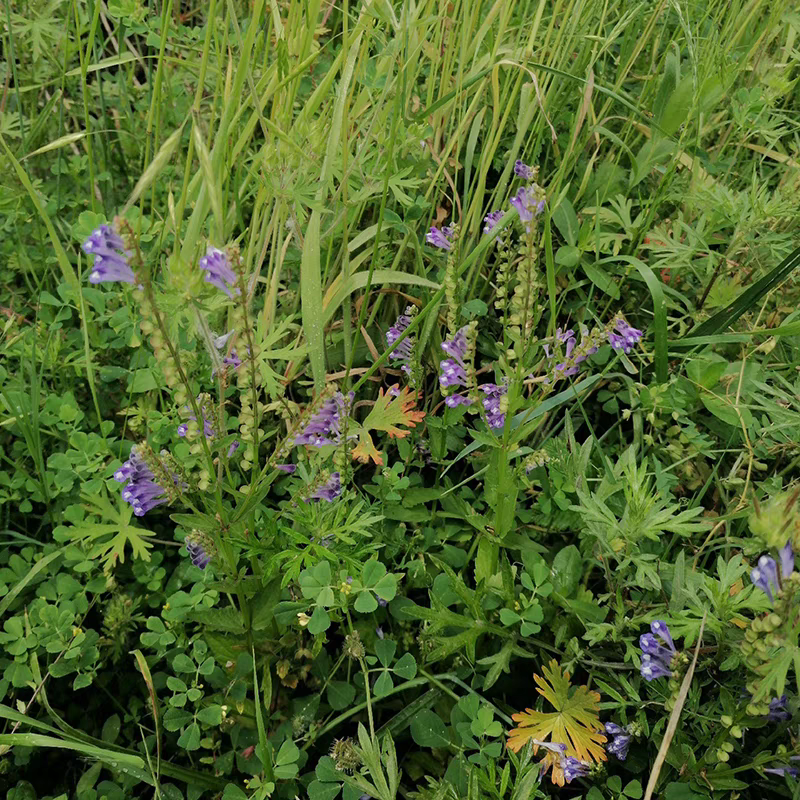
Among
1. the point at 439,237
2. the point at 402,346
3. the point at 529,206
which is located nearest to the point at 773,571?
the point at 529,206

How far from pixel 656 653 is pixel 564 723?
8.7 inches

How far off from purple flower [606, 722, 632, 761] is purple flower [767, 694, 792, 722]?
10.5 inches

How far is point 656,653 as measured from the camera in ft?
4.48

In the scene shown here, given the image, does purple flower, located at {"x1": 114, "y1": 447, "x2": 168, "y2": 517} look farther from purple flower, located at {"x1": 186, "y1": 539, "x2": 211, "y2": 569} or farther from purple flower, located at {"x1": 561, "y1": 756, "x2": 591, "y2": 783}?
purple flower, located at {"x1": 561, "y1": 756, "x2": 591, "y2": 783}

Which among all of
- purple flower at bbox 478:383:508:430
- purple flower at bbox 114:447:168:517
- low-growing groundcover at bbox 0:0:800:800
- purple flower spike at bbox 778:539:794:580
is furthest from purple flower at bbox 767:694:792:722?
purple flower at bbox 114:447:168:517

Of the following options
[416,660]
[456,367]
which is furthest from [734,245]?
[416,660]

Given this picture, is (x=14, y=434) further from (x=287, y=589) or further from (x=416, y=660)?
(x=416, y=660)

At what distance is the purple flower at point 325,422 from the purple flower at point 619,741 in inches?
31.2

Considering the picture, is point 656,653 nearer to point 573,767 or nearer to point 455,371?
point 573,767

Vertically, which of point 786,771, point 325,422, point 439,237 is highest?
point 439,237

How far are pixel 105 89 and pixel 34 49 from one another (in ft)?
1.52

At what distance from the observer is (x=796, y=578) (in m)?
1.02

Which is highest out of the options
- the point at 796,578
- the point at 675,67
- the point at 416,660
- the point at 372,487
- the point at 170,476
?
the point at 675,67

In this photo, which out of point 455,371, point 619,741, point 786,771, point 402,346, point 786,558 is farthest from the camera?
point 402,346
